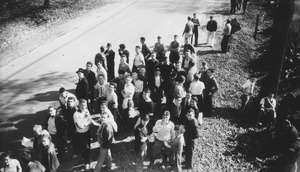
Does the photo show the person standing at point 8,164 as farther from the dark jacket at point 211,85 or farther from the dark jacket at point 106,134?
the dark jacket at point 211,85

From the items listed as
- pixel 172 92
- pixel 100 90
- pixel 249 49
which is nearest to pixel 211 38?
pixel 249 49

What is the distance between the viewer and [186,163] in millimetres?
9164

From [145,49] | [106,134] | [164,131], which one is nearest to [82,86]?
[106,134]

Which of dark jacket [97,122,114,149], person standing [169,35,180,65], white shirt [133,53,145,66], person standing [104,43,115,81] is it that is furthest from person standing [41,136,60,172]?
person standing [169,35,180,65]

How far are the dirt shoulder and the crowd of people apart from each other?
24.7 feet

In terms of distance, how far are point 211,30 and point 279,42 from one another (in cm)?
603

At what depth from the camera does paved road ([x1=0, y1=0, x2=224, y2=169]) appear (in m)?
11.6

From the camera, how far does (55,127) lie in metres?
8.69

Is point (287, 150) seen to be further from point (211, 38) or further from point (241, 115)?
point (211, 38)

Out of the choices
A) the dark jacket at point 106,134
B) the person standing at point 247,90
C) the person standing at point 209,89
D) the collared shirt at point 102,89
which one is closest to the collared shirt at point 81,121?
the dark jacket at point 106,134

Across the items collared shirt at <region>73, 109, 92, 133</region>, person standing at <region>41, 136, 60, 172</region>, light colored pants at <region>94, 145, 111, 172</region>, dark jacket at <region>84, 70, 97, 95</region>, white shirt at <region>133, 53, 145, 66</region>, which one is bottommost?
light colored pants at <region>94, 145, 111, 172</region>

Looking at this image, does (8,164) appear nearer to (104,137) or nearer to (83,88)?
(104,137)

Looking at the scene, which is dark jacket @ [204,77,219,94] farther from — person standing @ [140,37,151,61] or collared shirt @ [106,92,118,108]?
collared shirt @ [106,92,118,108]

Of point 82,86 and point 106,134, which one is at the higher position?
point 82,86
